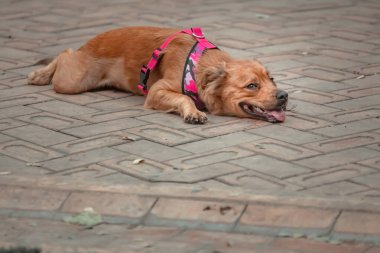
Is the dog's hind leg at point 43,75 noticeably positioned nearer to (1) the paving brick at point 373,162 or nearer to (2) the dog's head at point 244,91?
(2) the dog's head at point 244,91

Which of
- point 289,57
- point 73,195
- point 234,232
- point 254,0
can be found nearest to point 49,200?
point 73,195

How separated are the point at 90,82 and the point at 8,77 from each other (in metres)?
0.88

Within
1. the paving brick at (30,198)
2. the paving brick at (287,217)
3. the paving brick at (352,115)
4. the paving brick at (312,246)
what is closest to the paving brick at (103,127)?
the paving brick at (30,198)

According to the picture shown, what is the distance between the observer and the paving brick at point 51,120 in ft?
22.7

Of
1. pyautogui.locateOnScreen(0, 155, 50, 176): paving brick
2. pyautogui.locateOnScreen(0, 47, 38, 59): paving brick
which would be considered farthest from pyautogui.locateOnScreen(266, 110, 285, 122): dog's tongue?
pyautogui.locateOnScreen(0, 47, 38, 59): paving brick

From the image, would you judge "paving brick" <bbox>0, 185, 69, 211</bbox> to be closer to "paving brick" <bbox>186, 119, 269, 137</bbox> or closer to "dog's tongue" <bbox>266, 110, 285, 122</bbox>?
"paving brick" <bbox>186, 119, 269, 137</bbox>

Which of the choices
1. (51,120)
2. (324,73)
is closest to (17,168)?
(51,120)

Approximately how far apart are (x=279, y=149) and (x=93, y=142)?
122 centimetres

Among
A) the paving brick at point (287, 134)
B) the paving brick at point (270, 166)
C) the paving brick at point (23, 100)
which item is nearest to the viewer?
the paving brick at point (270, 166)

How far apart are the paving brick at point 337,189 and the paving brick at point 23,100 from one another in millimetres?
2832

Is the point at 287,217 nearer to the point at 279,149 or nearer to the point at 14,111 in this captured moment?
the point at 279,149

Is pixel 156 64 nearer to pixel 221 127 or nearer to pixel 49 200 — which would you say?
pixel 221 127

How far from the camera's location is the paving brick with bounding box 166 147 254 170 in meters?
6.01

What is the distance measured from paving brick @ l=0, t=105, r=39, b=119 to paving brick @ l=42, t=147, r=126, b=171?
1123 mm
